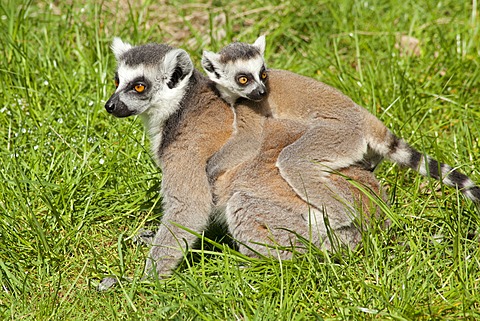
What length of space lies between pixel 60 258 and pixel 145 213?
82cm

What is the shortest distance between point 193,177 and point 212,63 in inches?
36.6

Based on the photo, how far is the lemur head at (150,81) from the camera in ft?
13.9

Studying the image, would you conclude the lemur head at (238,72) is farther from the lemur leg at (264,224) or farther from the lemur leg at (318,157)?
the lemur leg at (264,224)

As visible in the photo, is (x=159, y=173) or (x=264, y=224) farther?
(x=159, y=173)

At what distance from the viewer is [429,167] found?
426 cm

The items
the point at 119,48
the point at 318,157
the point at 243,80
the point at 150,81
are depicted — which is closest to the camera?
the point at 318,157

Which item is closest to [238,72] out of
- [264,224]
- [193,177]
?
[193,177]

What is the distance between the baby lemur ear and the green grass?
0.98 meters

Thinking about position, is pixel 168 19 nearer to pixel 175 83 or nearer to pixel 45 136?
pixel 45 136

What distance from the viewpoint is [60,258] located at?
4.32 metres

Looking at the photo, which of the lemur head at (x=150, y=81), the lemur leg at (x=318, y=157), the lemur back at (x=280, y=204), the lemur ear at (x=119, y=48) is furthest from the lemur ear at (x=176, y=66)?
the lemur leg at (x=318, y=157)

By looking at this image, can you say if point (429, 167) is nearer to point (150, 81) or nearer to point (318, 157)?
point (318, 157)

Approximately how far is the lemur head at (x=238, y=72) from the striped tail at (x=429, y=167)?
991 mm

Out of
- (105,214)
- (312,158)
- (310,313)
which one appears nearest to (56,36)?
(105,214)
